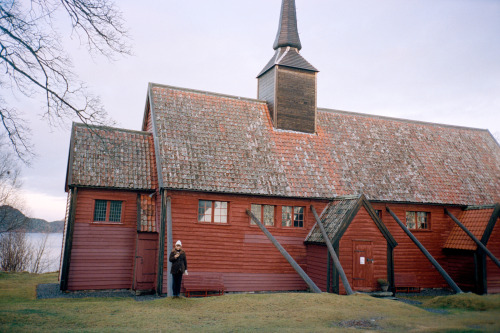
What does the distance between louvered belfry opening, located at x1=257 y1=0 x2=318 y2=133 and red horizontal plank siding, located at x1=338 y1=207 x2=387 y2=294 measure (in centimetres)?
678

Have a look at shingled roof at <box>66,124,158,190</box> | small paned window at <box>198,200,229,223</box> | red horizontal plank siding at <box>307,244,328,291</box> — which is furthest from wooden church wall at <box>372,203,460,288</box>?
shingled roof at <box>66,124,158,190</box>

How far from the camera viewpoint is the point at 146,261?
16.9 meters

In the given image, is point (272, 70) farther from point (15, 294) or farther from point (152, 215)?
point (15, 294)

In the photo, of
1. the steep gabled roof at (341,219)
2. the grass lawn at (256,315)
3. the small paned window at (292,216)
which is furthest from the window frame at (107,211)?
the steep gabled roof at (341,219)

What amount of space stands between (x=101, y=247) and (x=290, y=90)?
13194mm

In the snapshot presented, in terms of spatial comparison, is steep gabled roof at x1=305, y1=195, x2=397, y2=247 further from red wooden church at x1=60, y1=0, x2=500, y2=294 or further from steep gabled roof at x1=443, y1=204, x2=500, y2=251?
steep gabled roof at x1=443, y1=204, x2=500, y2=251

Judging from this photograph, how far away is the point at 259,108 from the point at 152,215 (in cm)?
890

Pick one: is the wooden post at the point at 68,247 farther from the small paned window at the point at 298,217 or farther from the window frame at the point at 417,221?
the window frame at the point at 417,221

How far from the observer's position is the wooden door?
1706cm

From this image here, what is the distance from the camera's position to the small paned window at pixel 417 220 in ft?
68.3

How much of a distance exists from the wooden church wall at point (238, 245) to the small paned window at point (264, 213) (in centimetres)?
27

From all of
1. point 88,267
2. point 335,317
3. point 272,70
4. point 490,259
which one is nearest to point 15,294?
point 88,267

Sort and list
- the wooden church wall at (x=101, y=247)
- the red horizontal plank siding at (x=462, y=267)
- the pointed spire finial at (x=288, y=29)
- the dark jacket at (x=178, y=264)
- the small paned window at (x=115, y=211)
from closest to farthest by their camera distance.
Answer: the dark jacket at (x=178, y=264)
the wooden church wall at (x=101, y=247)
the small paned window at (x=115, y=211)
the red horizontal plank siding at (x=462, y=267)
the pointed spire finial at (x=288, y=29)

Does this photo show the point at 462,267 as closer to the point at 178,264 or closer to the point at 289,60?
the point at 289,60
